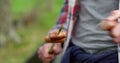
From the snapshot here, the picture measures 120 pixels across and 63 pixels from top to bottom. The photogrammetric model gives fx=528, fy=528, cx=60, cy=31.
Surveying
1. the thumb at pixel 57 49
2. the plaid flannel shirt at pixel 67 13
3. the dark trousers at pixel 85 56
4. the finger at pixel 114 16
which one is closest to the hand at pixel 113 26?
the finger at pixel 114 16

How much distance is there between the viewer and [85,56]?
8.20 ft

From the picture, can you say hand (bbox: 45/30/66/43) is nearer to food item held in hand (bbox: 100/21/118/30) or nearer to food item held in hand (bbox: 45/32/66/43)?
food item held in hand (bbox: 45/32/66/43)

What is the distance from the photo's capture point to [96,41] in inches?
97.5

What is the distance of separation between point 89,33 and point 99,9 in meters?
0.12

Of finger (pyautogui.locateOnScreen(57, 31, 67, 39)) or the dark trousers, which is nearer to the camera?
the dark trousers

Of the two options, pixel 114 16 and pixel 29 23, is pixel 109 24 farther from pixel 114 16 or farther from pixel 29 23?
pixel 29 23

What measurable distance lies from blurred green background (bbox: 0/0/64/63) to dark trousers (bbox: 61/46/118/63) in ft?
18.0

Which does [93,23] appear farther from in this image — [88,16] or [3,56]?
[3,56]

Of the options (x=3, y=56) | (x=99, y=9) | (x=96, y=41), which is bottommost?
(x=3, y=56)

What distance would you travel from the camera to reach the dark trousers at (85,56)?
2420 mm

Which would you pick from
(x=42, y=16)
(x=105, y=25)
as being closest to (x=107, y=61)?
(x=105, y=25)

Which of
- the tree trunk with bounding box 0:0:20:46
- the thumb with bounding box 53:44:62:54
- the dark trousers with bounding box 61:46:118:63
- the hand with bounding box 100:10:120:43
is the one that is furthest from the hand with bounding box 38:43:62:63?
the tree trunk with bounding box 0:0:20:46

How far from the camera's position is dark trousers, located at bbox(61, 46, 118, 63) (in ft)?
7.94

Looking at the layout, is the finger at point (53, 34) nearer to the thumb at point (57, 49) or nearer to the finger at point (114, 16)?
the thumb at point (57, 49)
